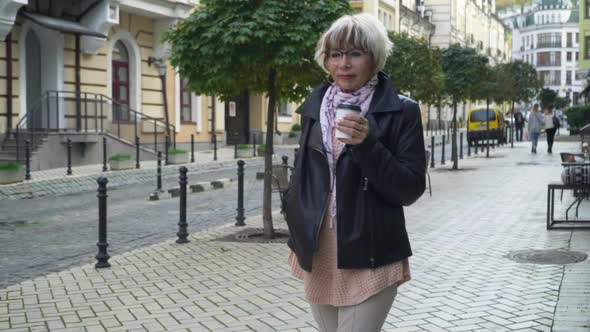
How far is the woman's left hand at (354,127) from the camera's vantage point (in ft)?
8.71

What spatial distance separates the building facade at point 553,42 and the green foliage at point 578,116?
338 ft

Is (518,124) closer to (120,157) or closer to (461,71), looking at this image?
(461,71)

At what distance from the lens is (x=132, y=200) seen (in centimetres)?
1531

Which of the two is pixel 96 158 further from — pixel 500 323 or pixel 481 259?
pixel 500 323

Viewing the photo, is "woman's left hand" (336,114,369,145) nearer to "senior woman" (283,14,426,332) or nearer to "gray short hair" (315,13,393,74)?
"senior woman" (283,14,426,332)

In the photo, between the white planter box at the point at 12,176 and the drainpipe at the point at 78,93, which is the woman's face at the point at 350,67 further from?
the drainpipe at the point at 78,93

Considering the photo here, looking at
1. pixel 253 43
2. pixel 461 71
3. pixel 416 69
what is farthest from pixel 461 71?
pixel 253 43

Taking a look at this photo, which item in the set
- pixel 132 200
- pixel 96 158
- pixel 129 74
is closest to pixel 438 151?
pixel 129 74

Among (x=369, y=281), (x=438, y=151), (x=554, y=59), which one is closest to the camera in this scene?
(x=369, y=281)

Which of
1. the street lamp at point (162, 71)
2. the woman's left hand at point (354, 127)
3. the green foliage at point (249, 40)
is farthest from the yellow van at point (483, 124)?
the woman's left hand at point (354, 127)

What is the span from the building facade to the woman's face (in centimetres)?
14515

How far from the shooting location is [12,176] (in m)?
16.8

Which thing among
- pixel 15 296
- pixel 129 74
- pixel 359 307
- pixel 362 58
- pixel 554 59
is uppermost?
pixel 554 59

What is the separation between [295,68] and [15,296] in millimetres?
4670
